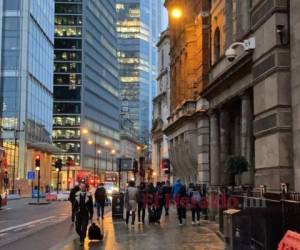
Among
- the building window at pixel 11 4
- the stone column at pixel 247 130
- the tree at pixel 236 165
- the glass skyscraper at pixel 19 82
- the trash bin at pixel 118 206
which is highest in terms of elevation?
the building window at pixel 11 4

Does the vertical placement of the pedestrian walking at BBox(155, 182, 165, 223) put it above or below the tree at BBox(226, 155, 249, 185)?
below

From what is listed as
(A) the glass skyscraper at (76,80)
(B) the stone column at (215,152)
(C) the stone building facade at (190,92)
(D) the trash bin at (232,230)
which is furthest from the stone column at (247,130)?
(A) the glass skyscraper at (76,80)

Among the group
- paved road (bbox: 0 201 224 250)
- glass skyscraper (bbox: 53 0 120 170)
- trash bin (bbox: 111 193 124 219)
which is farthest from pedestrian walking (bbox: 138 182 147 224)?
glass skyscraper (bbox: 53 0 120 170)

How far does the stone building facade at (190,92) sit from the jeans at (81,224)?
1659cm

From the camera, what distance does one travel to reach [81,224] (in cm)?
1812

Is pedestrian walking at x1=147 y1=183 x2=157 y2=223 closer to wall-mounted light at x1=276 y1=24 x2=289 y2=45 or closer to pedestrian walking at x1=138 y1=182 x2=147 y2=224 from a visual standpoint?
pedestrian walking at x1=138 y1=182 x2=147 y2=224

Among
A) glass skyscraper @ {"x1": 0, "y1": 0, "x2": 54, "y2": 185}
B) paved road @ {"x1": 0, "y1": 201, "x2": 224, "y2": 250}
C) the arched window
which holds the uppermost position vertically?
glass skyscraper @ {"x1": 0, "y1": 0, "x2": 54, "y2": 185}

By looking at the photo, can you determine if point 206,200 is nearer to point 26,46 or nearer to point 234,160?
point 234,160

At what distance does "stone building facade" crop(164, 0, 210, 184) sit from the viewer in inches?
1368

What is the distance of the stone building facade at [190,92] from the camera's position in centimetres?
3475

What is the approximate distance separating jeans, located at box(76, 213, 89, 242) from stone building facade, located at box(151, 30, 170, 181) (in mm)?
45704

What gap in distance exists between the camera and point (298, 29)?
13.1m

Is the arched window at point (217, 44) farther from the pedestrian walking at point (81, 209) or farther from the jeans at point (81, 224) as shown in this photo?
the jeans at point (81, 224)

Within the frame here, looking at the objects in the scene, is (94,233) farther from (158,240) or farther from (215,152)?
(215,152)
